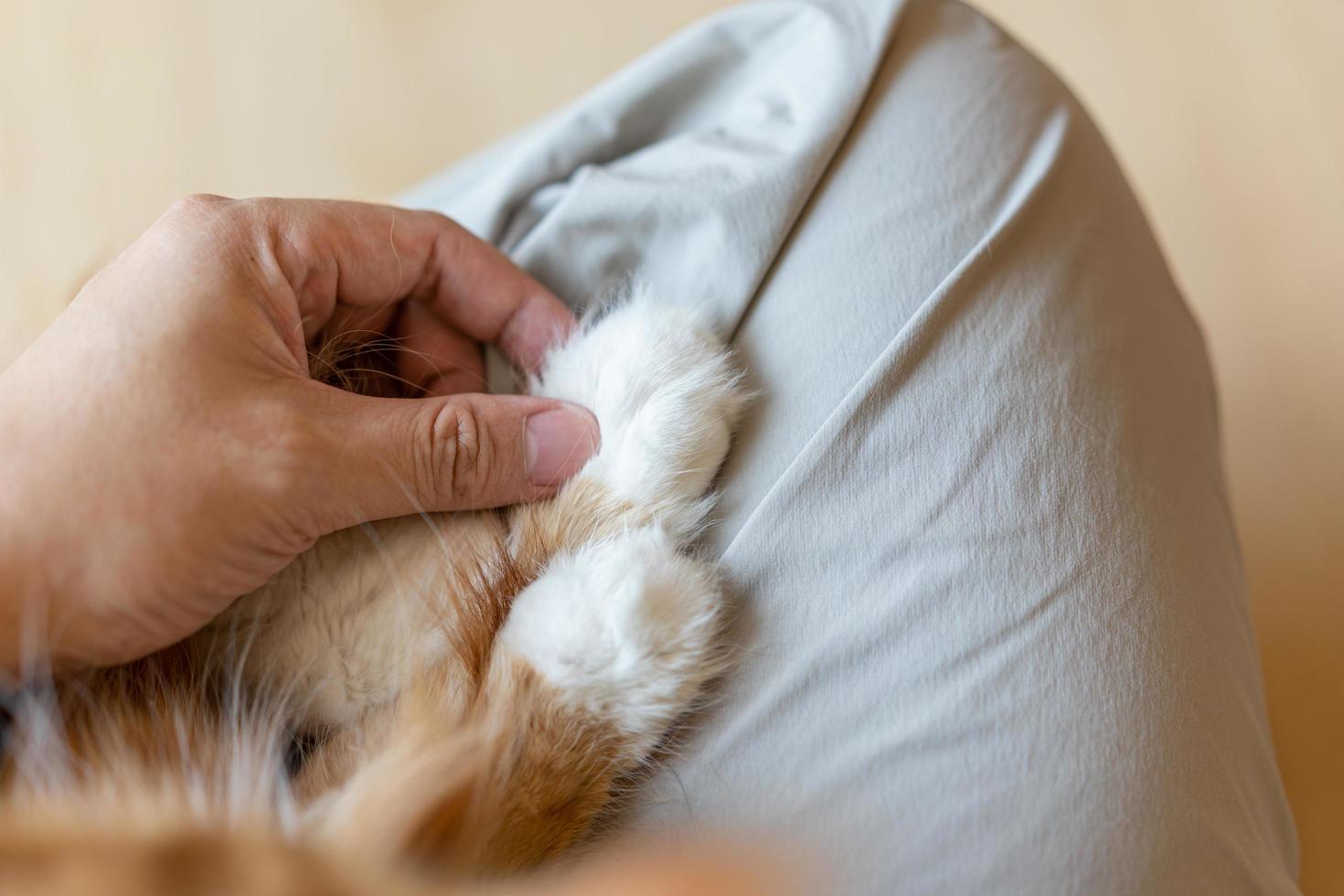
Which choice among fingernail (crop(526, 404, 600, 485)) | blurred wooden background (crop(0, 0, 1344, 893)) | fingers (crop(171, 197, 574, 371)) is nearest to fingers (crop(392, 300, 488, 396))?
fingers (crop(171, 197, 574, 371))

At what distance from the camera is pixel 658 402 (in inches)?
21.9

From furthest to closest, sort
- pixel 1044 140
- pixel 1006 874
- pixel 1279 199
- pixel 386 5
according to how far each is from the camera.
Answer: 1. pixel 386 5
2. pixel 1279 199
3. pixel 1044 140
4. pixel 1006 874

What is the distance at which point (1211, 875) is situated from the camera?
489mm

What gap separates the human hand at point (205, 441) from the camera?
48cm

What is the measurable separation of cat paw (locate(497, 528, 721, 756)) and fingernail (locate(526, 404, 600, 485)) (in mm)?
72

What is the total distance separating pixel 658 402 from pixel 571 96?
0.91 m

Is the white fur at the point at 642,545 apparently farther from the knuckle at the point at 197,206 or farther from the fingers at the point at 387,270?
the knuckle at the point at 197,206

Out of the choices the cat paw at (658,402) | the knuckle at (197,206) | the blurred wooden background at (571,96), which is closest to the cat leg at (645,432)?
the cat paw at (658,402)

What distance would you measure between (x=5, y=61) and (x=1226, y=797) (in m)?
1.57

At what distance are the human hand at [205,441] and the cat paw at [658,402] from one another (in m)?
0.02

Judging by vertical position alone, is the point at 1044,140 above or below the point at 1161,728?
above

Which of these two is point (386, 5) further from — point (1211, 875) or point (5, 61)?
point (1211, 875)

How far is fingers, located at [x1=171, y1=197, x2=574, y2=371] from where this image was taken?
577 millimetres

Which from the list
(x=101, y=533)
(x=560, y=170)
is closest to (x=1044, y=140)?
(x=560, y=170)
